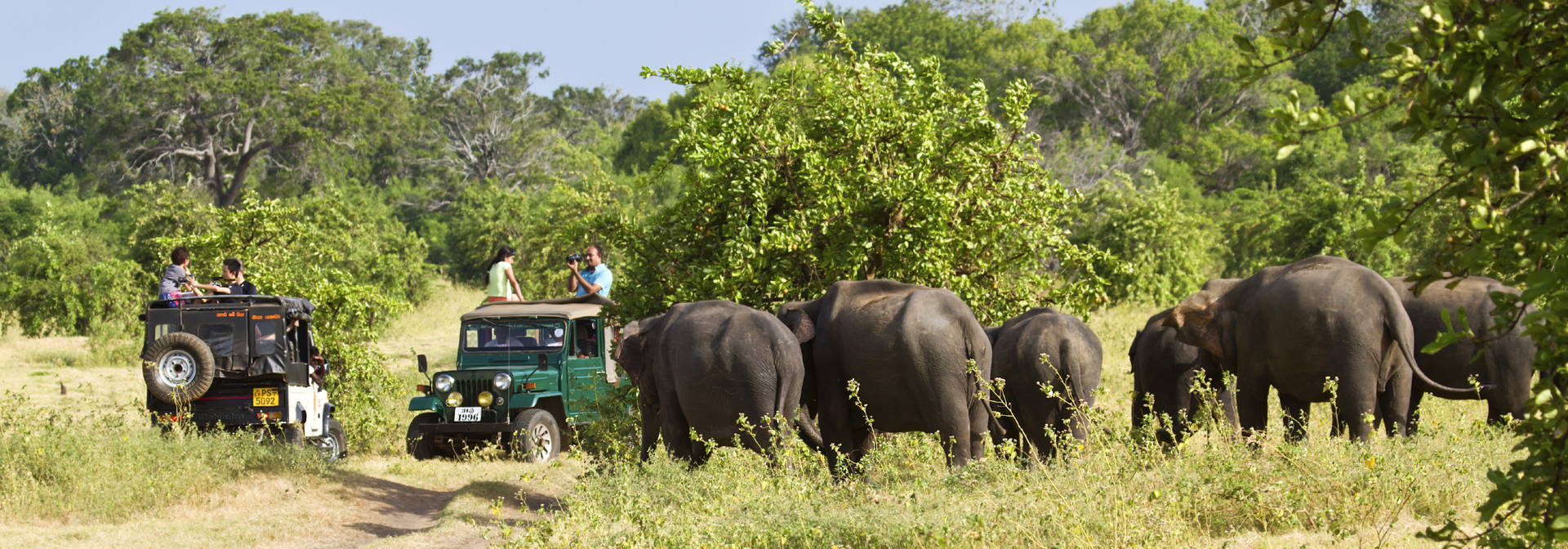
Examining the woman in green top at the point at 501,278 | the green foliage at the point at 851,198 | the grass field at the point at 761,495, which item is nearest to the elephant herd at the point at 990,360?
the grass field at the point at 761,495

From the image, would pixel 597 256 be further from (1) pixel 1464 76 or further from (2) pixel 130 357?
(2) pixel 130 357

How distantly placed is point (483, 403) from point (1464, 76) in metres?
11.9

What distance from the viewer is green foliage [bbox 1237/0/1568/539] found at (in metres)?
2.57

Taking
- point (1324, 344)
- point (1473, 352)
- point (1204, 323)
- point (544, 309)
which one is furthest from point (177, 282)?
point (1473, 352)

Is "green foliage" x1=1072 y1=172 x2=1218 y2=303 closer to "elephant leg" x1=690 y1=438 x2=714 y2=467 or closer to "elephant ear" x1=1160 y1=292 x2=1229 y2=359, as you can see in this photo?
"elephant ear" x1=1160 y1=292 x2=1229 y2=359

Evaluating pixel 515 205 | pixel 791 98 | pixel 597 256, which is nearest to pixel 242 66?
pixel 515 205

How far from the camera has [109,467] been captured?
406 inches

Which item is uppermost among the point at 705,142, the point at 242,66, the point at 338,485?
the point at 242,66

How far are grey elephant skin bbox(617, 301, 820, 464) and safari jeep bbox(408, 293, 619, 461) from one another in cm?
455

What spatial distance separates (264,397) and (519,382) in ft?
8.54

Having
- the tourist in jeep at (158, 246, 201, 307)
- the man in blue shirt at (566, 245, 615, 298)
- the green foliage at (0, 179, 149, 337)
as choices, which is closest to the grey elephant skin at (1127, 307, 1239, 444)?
the man in blue shirt at (566, 245, 615, 298)

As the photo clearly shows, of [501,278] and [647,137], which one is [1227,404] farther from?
[647,137]

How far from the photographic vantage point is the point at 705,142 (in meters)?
9.91

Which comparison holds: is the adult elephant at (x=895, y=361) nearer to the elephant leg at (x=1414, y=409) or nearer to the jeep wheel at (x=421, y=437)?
the elephant leg at (x=1414, y=409)
